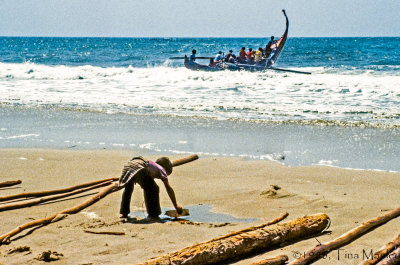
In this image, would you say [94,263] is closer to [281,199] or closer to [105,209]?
[105,209]

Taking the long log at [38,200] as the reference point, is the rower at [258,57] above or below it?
above

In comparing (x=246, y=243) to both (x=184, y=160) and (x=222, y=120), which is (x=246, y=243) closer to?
(x=184, y=160)

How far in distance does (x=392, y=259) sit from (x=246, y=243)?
3.44 ft

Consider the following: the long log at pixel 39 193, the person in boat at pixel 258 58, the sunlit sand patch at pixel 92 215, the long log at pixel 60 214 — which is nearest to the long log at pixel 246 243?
the long log at pixel 60 214

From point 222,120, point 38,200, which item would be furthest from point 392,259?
point 222,120

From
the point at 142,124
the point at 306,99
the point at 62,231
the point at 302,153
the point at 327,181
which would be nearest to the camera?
the point at 62,231

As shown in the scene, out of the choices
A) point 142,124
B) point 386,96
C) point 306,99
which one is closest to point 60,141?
point 142,124

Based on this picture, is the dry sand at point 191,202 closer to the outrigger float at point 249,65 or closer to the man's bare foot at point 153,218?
the man's bare foot at point 153,218

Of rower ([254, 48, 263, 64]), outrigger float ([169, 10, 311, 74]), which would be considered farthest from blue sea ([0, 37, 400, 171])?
rower ([254, 48, 263, 64])

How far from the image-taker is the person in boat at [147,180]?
5605mm

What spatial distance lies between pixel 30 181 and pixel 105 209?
165cm

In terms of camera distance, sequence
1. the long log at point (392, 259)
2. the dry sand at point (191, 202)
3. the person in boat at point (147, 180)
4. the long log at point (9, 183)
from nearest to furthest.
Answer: the long log at point (392, 259), the dry sand at point (191, 202), the person in boat at point (147, 180), the long log at point (9, 183)

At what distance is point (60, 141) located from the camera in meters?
10.1

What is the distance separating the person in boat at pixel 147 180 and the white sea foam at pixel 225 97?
7.28 meters
